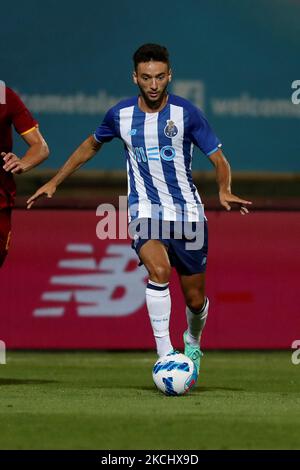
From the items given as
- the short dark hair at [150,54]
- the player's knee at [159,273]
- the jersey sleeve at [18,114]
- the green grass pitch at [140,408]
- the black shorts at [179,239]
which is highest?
the short dark hair at [150,54]

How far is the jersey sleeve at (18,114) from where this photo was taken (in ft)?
29.8

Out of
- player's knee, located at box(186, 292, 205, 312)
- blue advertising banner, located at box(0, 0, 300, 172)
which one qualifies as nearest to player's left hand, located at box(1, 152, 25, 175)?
player's knee, located at box(186, 292, 205, 312)

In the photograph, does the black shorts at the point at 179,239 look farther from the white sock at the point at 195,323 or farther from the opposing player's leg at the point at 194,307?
the white sock at the point at 195,323

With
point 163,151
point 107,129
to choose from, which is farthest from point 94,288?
point 163,151

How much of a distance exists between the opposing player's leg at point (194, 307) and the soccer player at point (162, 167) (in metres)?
0.02

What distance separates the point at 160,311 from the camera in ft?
28.8

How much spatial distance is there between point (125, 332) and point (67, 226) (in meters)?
1.10

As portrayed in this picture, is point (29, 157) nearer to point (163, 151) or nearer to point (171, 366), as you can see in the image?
point (163, 151)

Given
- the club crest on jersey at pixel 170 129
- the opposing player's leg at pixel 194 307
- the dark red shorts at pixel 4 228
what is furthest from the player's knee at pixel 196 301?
the dark red shorts at pixel 4 228

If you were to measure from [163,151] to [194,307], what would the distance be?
3.62 ft

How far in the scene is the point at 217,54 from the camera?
14.5 meters

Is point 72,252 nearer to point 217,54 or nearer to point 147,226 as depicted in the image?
point 217,54

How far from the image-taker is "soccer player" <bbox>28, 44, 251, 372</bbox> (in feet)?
29.1

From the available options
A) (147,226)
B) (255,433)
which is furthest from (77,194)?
(255,433)
